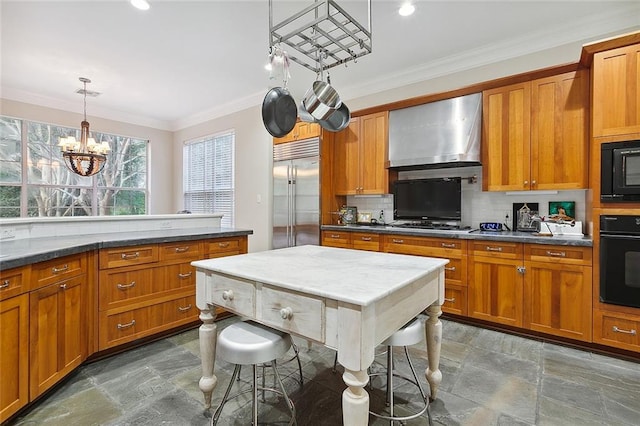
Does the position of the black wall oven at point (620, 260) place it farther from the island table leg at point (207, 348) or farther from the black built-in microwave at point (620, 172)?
the island table leg at point (207, 348)

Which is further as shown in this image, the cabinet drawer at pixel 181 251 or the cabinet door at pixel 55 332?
the cabinet drawer at pixel 181 251

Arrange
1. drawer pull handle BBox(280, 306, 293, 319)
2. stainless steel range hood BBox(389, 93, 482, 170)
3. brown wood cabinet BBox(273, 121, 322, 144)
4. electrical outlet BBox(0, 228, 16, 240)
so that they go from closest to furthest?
drawer pull handle BBox(280, 306, 293, 319), electrical outlet BBox(0, 228, 16, 240), stainless steel range hood BBox(389, 93, 482, 170), brown wood cabinet BBox(273, 121, 322, 144)

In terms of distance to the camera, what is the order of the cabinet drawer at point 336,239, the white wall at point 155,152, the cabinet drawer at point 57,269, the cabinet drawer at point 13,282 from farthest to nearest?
the white wall at point 155,152 → the cabinet drawer at point 336,239 → the cabinet drawer at point 57,269 → the cabinet drawer at point 13,282

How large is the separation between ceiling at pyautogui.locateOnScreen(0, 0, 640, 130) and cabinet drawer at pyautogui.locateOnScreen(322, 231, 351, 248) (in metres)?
2.04

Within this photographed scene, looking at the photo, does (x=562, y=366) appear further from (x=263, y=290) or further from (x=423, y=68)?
(x=423, y=68)

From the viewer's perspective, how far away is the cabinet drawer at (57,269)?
1795 millimetres

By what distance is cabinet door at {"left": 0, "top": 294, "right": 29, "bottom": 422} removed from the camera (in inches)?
62.2

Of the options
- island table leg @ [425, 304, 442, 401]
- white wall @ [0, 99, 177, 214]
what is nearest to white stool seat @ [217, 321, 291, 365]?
island table leg @ [425, 304, 442, 401]

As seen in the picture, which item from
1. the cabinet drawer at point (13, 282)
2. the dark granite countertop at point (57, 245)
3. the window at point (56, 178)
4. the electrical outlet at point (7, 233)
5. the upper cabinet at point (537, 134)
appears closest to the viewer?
the cabinet drawer at point (13, 282)

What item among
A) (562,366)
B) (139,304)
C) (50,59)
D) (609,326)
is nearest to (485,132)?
(609,326)

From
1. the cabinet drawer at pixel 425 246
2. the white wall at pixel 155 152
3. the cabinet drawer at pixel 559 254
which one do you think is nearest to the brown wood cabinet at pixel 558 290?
the cabinet drawer at pixel 559 254

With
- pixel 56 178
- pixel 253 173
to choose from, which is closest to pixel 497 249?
pixel 253 173

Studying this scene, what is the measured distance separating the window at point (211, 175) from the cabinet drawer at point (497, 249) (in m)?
4.09

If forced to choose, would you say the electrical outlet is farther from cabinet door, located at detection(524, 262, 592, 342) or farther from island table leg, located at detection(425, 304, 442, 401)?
cabinet door, located at detection(524, 262, 592, 342)
